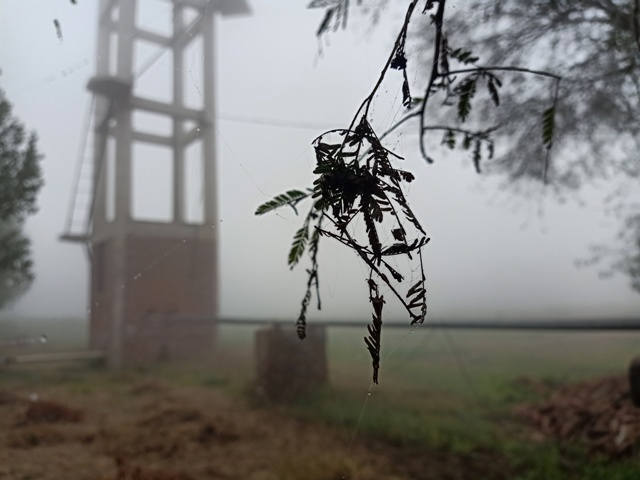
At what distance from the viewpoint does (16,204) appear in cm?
86

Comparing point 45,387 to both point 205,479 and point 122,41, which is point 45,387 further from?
point 122,41

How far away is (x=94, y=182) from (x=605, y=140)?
137cm

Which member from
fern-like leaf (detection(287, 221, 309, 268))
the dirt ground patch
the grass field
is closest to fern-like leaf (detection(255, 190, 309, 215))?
fern-like leaf (detection(287, 221, 309, 268))

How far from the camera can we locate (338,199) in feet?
0.89

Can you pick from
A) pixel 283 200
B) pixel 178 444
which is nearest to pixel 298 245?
pixel 283 200

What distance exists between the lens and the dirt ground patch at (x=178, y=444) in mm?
717

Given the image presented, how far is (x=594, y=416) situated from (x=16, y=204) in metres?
1.41

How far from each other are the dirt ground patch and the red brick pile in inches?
9.3

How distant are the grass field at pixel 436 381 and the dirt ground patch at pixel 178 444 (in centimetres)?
4

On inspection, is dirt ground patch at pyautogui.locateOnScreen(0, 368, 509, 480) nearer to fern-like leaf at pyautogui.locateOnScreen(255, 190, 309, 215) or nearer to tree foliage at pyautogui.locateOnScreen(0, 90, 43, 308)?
tree foliage at pyautogui.locateOnScreen(0, 90, 43, 308)

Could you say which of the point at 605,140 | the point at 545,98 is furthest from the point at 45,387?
the point at 605,140

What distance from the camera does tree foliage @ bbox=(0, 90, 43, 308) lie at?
831 mm

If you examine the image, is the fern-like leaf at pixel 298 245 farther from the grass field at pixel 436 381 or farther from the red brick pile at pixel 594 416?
the red brick pile at pixel 594 416

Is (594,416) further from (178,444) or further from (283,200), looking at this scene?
(283,200)
